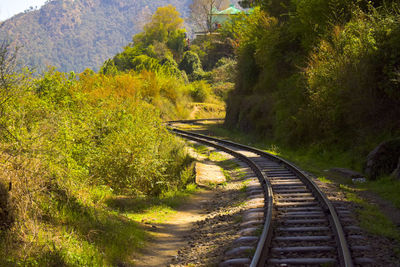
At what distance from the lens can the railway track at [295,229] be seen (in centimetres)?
554

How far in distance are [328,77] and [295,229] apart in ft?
36.8

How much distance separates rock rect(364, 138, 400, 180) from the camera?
11484 millimetres

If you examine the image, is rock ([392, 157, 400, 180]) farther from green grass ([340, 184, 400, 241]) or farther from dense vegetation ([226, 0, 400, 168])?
dense vegetation ([226, 0, 400, 168])

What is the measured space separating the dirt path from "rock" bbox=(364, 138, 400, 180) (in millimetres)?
4677

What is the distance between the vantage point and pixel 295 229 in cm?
686

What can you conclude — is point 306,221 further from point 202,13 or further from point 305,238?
point 202,13

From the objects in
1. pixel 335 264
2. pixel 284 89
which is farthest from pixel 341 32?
pixel 335 264

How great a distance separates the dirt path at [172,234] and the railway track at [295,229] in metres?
1.24

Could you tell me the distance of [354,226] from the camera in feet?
22.9

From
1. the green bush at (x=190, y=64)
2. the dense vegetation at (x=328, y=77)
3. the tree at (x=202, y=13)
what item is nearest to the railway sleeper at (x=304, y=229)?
the dense vegetation at (x=328, y=77)

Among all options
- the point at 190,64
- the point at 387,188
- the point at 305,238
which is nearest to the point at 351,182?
the point at 387,188

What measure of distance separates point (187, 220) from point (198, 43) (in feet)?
242

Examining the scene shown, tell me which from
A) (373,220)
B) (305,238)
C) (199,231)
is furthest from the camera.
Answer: (199,231)

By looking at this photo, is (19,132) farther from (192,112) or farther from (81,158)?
(192,112)
